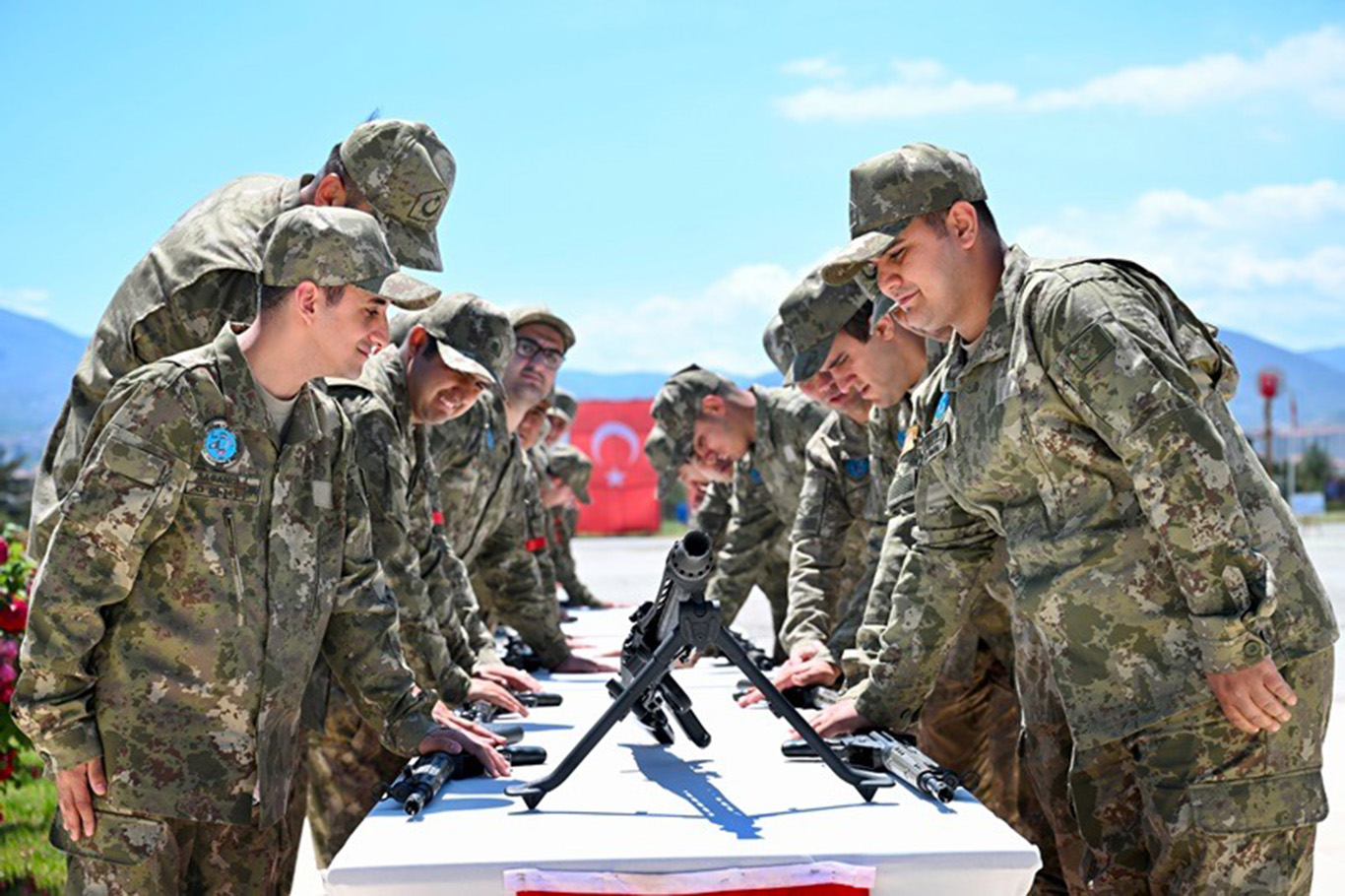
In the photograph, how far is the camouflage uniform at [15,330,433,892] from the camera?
2.54m

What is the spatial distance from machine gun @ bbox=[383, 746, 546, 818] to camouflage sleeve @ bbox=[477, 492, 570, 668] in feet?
6.14

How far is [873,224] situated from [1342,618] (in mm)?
11223

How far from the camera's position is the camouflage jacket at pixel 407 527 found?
3562 millimetres

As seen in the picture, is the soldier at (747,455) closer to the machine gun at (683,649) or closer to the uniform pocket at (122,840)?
the machine gun at (683,649)

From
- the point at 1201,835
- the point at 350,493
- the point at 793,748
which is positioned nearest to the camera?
the point at 1201,835

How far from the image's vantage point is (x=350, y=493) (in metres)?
2.96

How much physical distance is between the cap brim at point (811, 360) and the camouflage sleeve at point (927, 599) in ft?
3.80

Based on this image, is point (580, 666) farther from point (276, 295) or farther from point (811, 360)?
point (276, 295)

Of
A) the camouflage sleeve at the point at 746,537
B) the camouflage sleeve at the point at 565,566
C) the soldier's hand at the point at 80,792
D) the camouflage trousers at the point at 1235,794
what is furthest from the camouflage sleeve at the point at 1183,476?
the camouflage sleeve at the point at 565,566

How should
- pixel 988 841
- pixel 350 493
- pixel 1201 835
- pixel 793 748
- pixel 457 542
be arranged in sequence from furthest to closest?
1. pixel 457 542
2. pixel 350 493
3. pixel 793 748
4. pixel 1201 835
5. pixel 988 841

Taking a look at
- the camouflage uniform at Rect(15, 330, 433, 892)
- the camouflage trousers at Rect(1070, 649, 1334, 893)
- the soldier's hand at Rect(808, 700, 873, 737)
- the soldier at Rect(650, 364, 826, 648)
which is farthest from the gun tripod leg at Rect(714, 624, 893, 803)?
the soldier at Rect(650, 364, 826, 648)

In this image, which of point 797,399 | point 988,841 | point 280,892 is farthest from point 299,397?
point 797,399

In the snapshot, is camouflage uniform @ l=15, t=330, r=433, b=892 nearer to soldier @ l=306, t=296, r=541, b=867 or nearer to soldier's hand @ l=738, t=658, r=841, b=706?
soldier @ l=306, t=296, r=541, b=867

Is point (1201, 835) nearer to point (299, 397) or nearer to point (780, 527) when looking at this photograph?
point (299, 397)
